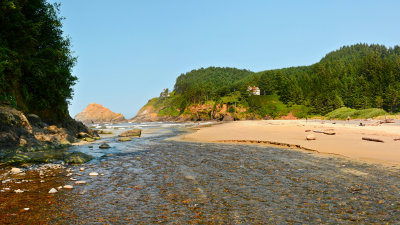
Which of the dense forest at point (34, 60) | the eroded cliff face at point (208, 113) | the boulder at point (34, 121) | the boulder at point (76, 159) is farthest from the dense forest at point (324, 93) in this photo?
the boulder at point (34, 121)

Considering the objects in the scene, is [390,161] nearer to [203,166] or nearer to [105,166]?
[203,166]

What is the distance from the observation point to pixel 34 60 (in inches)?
961

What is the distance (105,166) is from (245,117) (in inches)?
4698

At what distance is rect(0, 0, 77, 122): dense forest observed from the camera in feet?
65.8

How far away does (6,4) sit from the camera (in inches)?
697

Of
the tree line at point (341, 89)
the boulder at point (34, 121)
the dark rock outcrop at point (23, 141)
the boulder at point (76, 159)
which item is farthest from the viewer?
the tree line at point (341, 89)

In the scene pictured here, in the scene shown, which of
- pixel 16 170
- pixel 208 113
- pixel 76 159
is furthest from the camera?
pixel 208 113

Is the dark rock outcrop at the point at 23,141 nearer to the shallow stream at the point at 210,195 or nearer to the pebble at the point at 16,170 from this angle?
the pebble at the point at 16,170

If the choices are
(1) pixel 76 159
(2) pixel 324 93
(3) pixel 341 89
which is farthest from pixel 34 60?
(3) pixel 341 89

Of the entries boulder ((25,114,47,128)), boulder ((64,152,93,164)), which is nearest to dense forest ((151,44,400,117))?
boulder ((64,152,93,164))

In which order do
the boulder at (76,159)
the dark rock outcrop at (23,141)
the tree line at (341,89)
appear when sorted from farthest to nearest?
the tree line at (341,89), the dark rock outcrop at (23,141), the boulder at (76,159)

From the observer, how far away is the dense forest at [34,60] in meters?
20.0

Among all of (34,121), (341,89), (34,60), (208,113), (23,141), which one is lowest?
(23,141)

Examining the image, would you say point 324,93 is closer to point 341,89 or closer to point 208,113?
point 341,89
